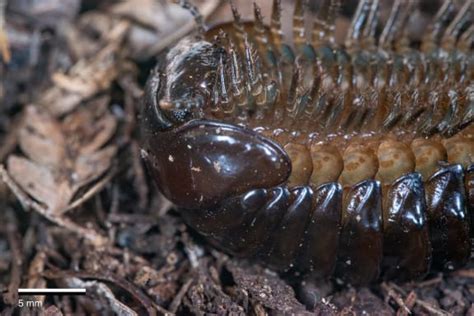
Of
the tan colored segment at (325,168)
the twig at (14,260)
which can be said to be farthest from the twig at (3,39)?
the tan colored segment at (325,168)

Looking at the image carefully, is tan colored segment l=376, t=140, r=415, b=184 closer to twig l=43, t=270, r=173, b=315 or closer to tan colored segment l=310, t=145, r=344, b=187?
tan colored segment l=310, t=145, r=344, b=187

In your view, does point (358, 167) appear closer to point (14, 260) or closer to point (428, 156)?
point (428, 156)

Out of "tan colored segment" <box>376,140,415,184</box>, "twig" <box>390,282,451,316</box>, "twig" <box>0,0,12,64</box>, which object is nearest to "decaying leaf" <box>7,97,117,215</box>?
"twig" <box>0,0,12,64</box>

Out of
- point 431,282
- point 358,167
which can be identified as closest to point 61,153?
point 358,167

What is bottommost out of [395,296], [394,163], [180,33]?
[395,296]

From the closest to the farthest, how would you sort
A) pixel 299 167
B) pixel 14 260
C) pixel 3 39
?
1. pixel 299 167
2. pixel 14 260
3. pixel 3 39

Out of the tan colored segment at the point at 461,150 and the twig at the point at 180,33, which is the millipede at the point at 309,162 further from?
the twig at the point at 180,33

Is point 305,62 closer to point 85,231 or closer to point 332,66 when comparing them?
point 332,66
